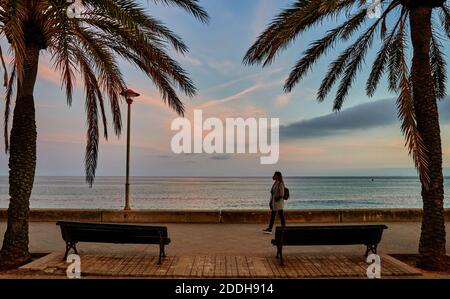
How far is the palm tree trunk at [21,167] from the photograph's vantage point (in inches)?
285

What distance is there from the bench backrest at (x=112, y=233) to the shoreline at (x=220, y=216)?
5414 millimetres

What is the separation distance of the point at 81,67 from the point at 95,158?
7.29ft

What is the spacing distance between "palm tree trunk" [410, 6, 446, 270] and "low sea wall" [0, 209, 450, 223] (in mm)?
5249

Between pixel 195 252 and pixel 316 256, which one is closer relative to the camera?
pixel 316 256

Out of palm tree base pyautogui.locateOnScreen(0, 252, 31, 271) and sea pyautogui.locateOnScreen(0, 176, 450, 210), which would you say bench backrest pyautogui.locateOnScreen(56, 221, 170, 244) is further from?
sea pyautogui.locateOnScreen(0, 176, 450, 210)

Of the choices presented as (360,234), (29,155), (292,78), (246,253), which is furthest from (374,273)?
(29,155)

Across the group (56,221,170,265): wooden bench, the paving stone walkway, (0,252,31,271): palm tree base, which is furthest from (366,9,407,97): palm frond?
(0,252,31,271): palm tree base

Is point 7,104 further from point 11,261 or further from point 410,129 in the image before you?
point 410,129

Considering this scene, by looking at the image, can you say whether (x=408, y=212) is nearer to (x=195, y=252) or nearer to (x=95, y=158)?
(x=195, y=252)

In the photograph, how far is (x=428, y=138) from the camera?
7.28m

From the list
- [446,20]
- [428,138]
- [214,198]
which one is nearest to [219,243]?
[428,138]

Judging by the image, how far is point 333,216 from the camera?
12.5m

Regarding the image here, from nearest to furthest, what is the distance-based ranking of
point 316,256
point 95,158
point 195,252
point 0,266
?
point 0,266 < point 316,256 < point 195,252 < point 95,158
